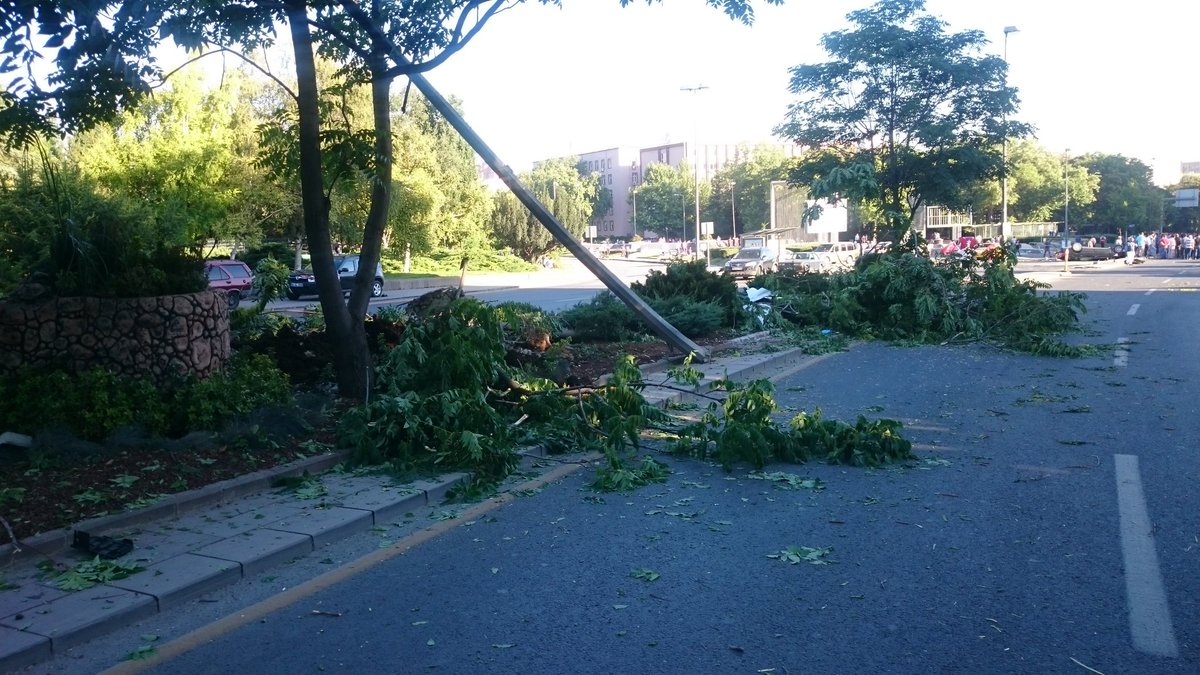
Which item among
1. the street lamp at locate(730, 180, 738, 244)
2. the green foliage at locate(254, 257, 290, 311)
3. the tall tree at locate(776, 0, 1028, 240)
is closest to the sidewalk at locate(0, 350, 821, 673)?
the green foliage at locate(254, 257, 290, 311)

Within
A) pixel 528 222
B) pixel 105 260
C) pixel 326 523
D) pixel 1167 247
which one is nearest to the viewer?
pixel 326 523

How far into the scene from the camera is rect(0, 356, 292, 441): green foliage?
25.8 feet

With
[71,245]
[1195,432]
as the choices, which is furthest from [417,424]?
[1195,432]

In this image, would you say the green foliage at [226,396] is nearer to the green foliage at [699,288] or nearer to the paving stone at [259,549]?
the paving stone at [259,549]

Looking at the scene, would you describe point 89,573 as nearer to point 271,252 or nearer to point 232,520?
point 232,520

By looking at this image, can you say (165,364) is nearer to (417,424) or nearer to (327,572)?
(417,424)

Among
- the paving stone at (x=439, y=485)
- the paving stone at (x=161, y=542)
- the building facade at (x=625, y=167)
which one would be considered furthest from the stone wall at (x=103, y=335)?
the building facade at (x=625, y=167)

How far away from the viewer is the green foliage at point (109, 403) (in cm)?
785

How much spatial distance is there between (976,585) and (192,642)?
4242 mm

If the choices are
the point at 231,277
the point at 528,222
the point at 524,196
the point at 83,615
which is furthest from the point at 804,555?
the point at 528,222

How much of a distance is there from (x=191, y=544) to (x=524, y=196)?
327 inches

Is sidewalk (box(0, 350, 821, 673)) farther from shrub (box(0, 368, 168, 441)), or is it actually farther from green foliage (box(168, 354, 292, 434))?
shrub (box(0, 368, 168, 441))

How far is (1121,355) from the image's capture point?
1578cm

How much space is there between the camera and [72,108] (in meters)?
8.80
